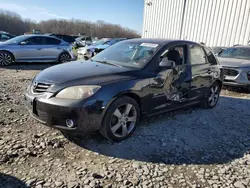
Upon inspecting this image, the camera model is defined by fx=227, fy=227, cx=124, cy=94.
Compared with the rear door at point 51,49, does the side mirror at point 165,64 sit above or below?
above

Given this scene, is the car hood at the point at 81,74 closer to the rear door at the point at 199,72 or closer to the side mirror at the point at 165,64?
the side mirror at the point at 165,64

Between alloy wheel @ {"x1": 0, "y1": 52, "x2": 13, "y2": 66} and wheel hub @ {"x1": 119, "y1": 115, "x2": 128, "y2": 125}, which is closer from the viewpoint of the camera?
wheel hub @ {"x1": 119, "y1": 115, "x2": 128, "y2": 125}

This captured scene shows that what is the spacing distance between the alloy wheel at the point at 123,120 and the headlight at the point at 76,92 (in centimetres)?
52

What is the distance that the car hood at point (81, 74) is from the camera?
309 centimetres

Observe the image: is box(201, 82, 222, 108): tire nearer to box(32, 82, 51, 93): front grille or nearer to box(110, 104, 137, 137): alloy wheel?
box(110, 104, 137, 137): alloy wheel

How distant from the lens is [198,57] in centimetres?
480

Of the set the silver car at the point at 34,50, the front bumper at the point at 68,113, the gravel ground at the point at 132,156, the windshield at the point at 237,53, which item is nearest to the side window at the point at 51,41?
the silver car at the point at 34,50

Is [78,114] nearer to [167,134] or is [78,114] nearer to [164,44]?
[167,134]

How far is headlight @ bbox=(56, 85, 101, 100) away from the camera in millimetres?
2956

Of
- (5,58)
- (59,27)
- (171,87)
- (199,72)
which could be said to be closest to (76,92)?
(171,87)

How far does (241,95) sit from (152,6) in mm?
18859

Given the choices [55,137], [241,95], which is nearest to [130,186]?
[55,137]

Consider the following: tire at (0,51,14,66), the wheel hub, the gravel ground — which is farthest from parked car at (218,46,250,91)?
tire at (0,51,14,66)

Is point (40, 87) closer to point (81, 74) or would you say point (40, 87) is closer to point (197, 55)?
point (81, 74)
